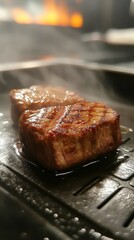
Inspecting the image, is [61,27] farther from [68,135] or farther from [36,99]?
[68,135]

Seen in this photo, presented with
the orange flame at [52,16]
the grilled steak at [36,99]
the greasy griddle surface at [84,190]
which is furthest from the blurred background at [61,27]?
the greasy griddle surface at [84,190]

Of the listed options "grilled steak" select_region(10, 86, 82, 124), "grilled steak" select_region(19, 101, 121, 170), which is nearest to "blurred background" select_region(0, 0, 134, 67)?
"grilled steak" select_region(10, 86, 82, 124)

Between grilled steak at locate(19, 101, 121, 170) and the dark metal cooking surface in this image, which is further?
grilled steak at locate(19, 101, 121, 170)

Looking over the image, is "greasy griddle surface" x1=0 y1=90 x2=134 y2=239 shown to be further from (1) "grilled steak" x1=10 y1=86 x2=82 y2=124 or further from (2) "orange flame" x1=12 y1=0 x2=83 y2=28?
(2) "orange flame" x1=12 y1=0 x2=83 y2=28

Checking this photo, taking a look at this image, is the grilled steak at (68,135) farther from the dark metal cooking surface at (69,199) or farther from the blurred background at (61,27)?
the blurred background at (61,27)

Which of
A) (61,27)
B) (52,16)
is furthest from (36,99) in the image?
(52,16)
